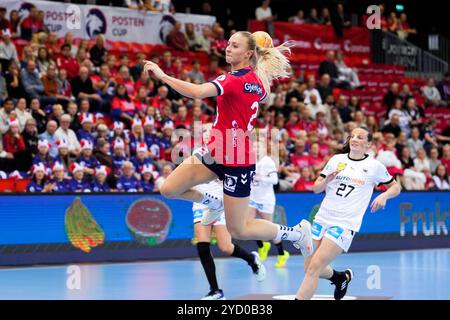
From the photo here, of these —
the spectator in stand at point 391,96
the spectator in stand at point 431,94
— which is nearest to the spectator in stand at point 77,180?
the spectator in stand at point 391,96

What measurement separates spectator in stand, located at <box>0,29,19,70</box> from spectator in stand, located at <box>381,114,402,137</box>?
31.4 ft

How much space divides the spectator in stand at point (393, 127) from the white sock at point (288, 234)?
1340 centimetres

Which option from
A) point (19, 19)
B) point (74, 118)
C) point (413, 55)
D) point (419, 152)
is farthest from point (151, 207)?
point (413, 55)

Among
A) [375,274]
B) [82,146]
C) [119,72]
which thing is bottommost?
[375,274]

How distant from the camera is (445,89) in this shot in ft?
87.5

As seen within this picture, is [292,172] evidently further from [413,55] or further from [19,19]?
[413,55]

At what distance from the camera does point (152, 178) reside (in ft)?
56.7

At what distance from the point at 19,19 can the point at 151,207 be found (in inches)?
232

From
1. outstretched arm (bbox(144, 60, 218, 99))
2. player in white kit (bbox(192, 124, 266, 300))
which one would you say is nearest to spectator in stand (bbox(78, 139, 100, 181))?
player in white kit (bbox(192, 124, 266, 300))

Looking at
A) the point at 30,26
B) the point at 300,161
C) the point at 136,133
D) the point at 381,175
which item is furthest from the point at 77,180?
the point at 381,175

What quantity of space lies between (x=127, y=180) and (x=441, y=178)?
818 cm

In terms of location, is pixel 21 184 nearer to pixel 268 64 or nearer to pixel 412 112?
pixel 268 64

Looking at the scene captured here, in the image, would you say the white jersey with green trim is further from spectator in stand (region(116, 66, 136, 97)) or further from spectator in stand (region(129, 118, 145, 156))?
spectator in stand (region(116, 66, 136, 97))

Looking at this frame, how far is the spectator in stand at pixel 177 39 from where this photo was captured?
869 inches
